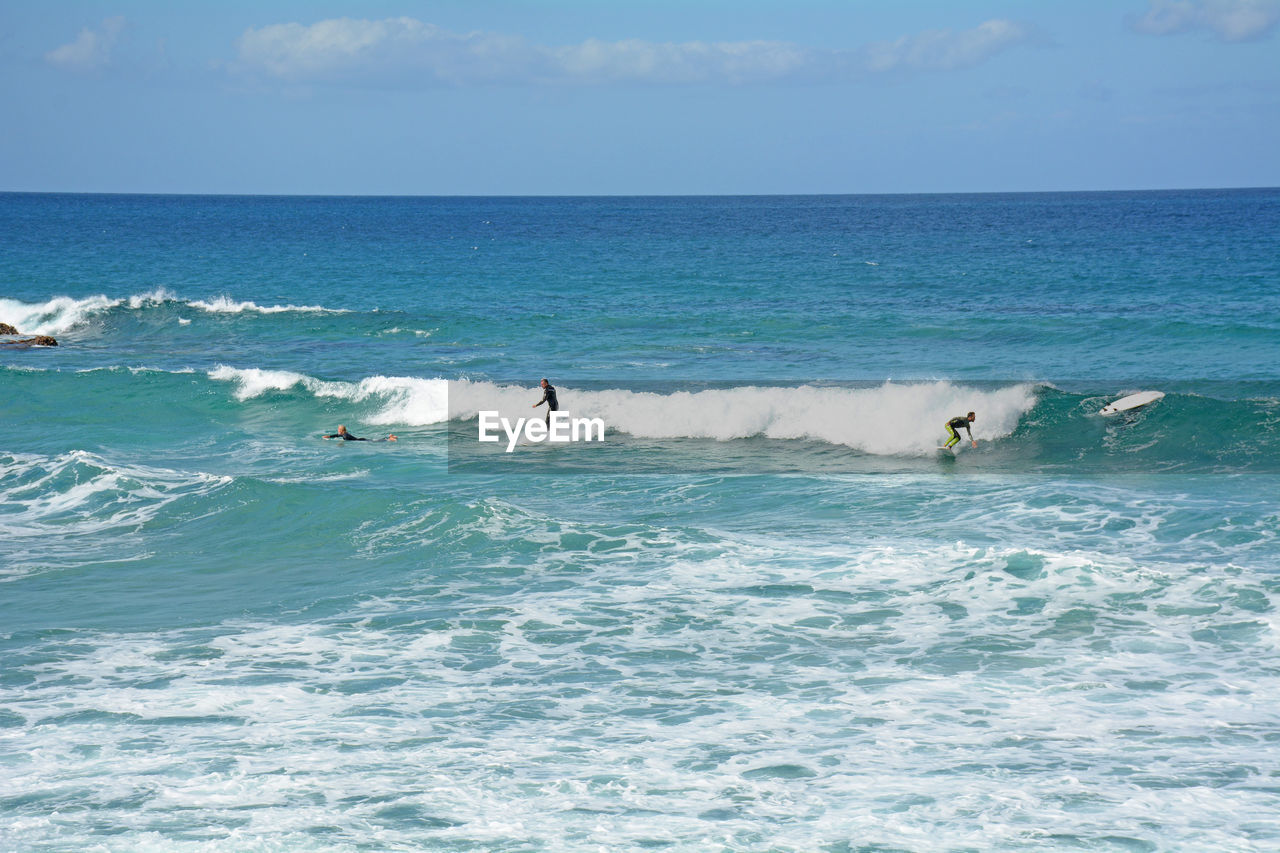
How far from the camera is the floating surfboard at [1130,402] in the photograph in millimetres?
25703

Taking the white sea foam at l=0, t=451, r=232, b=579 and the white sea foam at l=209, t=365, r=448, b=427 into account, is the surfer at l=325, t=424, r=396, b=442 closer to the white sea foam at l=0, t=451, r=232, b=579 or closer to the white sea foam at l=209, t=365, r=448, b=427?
the white sea foam at l=209, t=365, r=448, b=427

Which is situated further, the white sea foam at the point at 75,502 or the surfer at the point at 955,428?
the surfer at the point at 955,428

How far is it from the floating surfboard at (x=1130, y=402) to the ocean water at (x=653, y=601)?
63 cm

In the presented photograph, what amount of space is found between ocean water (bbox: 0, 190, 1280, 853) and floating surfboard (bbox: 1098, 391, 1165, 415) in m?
0.63

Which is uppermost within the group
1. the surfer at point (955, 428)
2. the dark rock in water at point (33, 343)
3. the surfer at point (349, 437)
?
the dark rock in water at point (33, 343)

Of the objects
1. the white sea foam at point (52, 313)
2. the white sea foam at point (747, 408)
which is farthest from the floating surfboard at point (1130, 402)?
the white sea foam at point (52, 313)

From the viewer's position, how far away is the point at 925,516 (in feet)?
61.0

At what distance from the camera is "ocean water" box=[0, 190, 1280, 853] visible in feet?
31.0

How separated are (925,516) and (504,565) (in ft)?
23.5

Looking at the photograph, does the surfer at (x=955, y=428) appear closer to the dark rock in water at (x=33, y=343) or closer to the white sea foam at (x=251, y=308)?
the white sea foam at (x=251, y=308)

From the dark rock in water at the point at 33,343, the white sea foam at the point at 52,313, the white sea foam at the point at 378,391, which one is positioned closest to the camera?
the white sea foam at the point at 378,391

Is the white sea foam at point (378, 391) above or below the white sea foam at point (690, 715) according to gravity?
above

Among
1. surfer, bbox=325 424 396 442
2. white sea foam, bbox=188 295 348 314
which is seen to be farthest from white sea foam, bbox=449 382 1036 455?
white sea foam, bbox=188 295 348 314

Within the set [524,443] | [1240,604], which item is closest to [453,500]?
[524,443]
